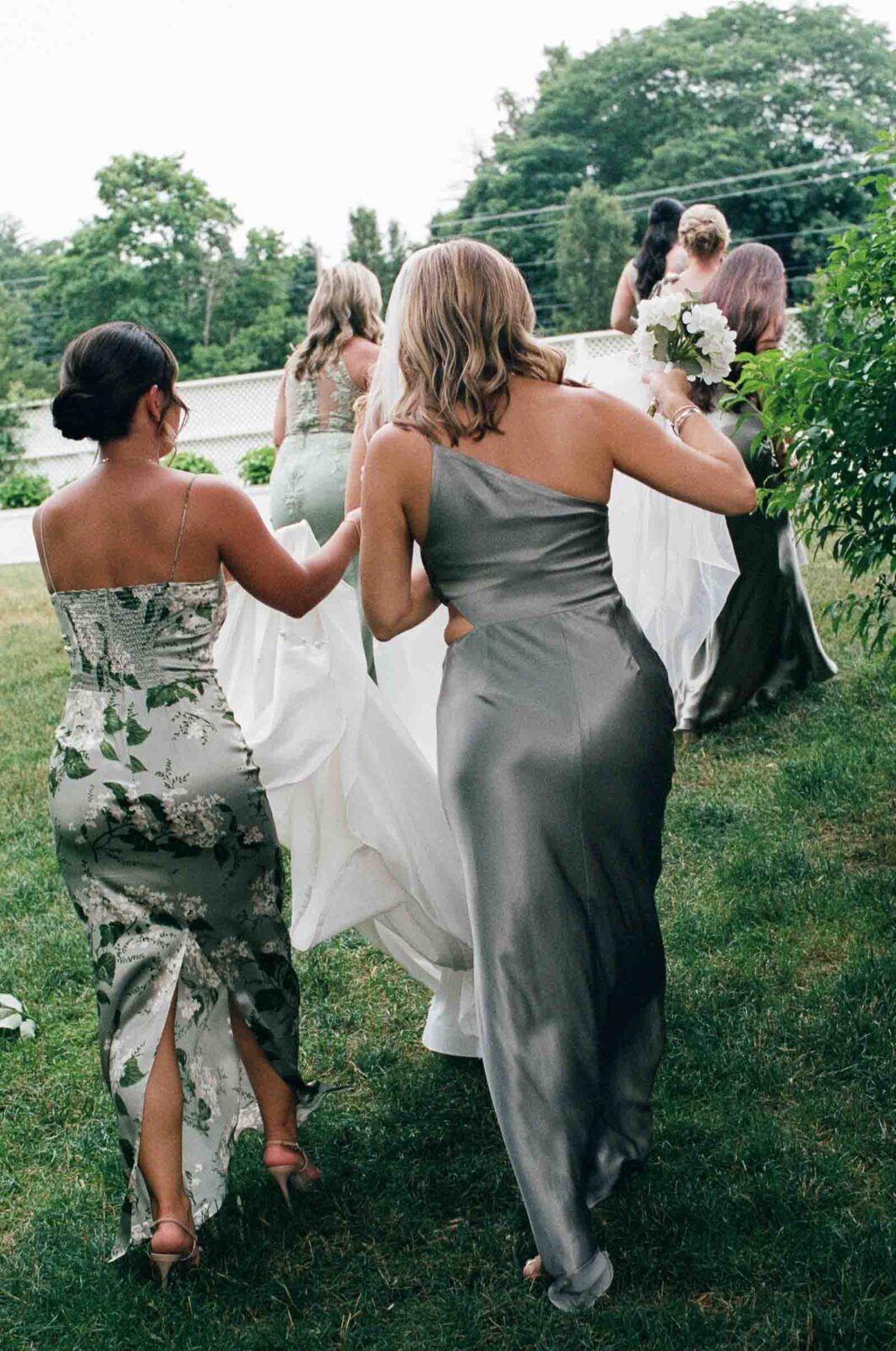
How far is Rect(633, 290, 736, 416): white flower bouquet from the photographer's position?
3336 millimetres

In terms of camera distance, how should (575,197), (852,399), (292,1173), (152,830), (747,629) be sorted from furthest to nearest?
1. (575,197)
2. (747,629)
3. (852,399)
4. (292,1173)
5. (152,830)

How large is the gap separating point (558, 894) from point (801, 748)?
374 centimetres

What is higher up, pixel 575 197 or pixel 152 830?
pixel 152 830

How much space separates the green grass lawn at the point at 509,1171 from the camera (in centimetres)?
292

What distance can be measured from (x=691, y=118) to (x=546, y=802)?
5770cm

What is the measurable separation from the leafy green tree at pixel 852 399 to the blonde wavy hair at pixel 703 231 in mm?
3243

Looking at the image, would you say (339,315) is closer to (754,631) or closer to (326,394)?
(326,394)

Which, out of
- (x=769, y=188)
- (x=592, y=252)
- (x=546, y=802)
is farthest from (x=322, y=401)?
(x=769, y=188)

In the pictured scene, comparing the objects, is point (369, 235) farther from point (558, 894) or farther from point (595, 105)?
point (558, 894)

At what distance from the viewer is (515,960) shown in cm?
294

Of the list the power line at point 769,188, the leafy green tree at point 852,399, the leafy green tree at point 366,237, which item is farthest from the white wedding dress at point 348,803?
the leafy green tree at point 366,237

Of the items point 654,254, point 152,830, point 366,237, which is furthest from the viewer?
point 366,237

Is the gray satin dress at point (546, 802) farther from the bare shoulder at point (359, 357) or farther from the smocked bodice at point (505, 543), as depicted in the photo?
the bare shoulder at point (359, 357)

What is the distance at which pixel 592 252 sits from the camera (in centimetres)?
4231
